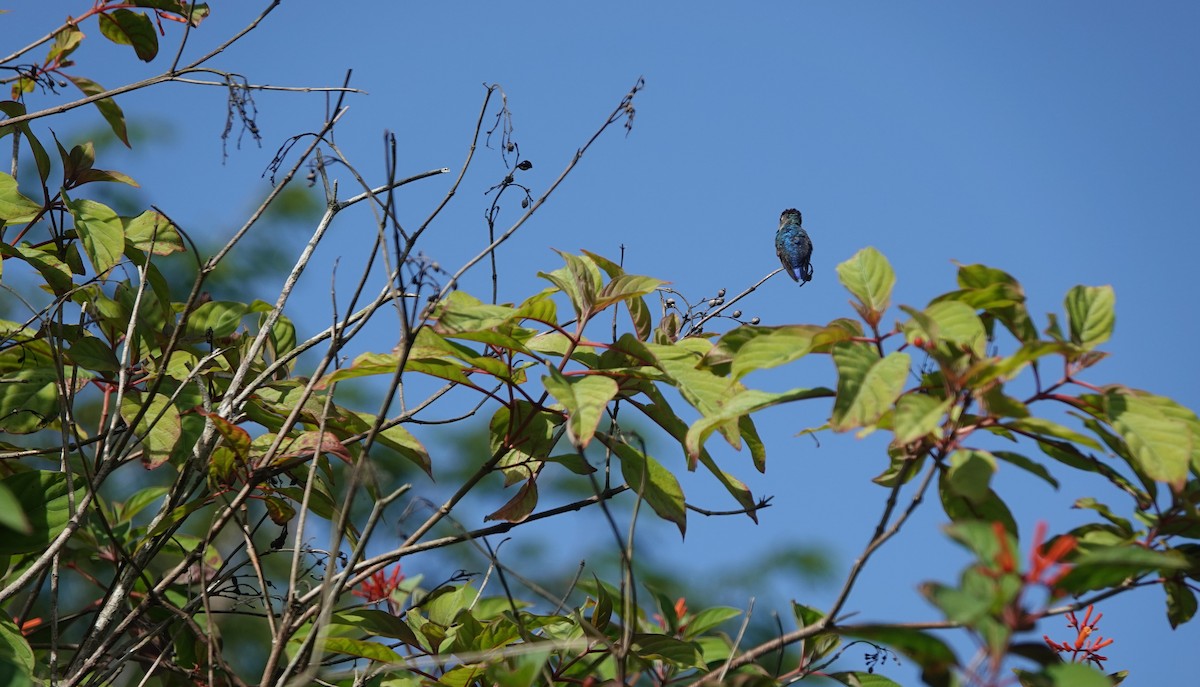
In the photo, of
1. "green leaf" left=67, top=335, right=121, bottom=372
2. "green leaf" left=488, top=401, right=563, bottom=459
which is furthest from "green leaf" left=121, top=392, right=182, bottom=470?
"green leaf" left=488, top=401, right=563, bottom=459

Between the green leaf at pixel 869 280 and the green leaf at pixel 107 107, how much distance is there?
5.19 feet

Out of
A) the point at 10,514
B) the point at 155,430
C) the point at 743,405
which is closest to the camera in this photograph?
the point at 10,514

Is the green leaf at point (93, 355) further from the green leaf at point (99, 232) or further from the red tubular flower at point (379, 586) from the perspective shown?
the red tubular flower at point (379, 586)

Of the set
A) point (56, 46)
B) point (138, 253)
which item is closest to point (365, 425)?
point (138, 253)

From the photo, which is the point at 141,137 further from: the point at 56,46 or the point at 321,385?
the point at 321,385

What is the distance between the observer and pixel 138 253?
6.54 feet

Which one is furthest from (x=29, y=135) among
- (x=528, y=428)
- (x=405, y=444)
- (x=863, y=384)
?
(x=863, y=384)

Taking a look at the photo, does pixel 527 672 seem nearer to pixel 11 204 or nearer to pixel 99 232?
pixel 99 232

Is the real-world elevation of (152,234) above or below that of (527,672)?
above

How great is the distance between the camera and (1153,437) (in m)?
1.13

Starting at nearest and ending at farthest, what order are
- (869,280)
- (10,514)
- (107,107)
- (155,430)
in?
1. (10,514)
2. (869,280)
3. (155,430)
4. (107,107)

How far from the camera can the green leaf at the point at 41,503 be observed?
4.74ft

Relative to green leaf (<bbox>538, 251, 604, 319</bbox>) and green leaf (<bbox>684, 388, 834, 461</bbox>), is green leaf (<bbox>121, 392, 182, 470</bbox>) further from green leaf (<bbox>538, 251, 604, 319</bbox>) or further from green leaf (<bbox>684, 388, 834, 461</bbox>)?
green leaf (<bbox>684, 388, 834, 461</bbox>)

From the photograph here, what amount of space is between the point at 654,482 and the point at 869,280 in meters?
0.43
